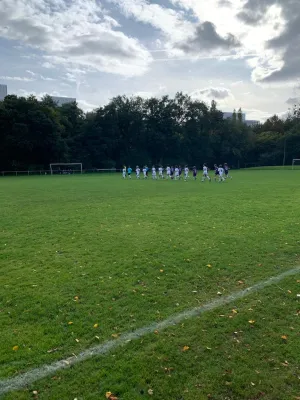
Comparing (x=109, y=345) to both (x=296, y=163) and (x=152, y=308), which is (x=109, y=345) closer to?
(x=152, y=308)

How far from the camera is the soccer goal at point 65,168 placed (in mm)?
59975

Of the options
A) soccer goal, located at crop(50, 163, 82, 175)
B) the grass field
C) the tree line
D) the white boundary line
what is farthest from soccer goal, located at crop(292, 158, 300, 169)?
the white boundary line

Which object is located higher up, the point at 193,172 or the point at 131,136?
the point at 131,136

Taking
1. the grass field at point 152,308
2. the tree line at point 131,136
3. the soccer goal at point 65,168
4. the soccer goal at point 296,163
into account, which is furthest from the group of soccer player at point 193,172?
the soccer goal at point 296,163

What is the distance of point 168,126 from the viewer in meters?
73.6

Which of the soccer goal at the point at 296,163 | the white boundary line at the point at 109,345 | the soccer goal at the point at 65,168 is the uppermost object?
the soccer goal at the point at 296,163

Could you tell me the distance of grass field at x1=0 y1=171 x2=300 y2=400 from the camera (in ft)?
12.5

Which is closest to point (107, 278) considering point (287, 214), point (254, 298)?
point (254, 298)

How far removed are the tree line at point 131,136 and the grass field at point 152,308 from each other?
166ft

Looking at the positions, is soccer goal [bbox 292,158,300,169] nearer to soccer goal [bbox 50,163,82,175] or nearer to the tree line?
the tree line

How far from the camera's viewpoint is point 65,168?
63031mm

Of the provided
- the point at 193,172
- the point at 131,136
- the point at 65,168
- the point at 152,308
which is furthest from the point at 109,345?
the point at 131,136

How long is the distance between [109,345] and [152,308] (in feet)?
4.01

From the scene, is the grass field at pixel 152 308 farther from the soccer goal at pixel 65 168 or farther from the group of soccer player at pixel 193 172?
the soccer goal at pixel 65 168
